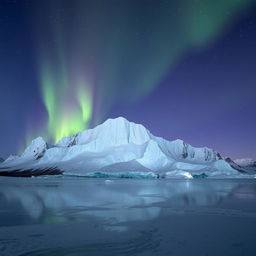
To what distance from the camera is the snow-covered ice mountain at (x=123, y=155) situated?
98562 millimetres

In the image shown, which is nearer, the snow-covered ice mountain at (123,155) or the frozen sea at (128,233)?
the frozen sea at (128,233)

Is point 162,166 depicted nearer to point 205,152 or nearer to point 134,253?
point 205,152

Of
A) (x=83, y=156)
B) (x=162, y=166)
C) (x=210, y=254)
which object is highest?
(x=83, y=156)

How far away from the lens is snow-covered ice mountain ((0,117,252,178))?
323ft

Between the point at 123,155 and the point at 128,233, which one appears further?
the point at 123,155

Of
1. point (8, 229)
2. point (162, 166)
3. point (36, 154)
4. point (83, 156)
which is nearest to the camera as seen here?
point (8, 229)

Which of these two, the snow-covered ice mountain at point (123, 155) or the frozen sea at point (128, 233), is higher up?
the snow-covered ice mountain at point (123, 155)

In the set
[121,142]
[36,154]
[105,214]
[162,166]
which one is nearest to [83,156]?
[121,142]

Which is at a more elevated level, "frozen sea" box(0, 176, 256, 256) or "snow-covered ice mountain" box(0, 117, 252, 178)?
"snow-covered ice mountain" box(0, 117, 252, 178)

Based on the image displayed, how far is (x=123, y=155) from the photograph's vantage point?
116312mm

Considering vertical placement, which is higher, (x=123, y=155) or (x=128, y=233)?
(x=123, y=155)

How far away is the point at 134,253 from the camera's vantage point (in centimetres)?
631

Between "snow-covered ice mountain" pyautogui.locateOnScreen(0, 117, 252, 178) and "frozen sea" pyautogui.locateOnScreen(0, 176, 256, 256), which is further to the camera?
"snow-covered ice mountain" pyautogui.locateOnScreen(0, 117, 252, 178)

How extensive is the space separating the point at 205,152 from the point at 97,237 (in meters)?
156
